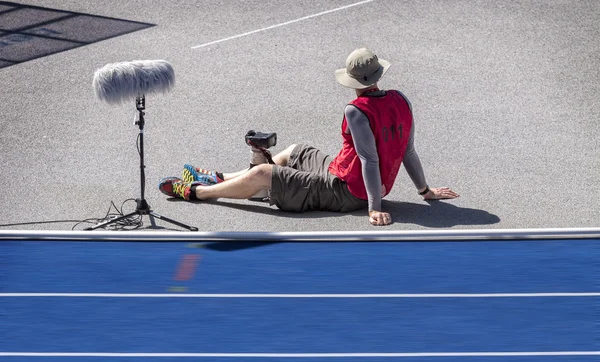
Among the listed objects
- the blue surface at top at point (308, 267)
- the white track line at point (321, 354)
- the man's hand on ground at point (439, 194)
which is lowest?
the white track line at point (321, 354)

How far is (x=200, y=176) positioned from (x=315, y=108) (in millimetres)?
2240

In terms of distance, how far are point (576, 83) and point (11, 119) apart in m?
6.02

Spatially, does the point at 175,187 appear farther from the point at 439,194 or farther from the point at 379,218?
the point at 439,194

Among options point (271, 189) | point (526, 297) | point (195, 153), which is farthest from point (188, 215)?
point (526, 297)

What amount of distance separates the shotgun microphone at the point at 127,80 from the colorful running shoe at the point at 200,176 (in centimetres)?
120

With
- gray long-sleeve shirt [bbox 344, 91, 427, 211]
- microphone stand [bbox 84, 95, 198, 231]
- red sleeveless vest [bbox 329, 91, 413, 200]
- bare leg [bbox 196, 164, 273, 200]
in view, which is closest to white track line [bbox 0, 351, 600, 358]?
microphone stand [bbox 84, 95, 198, 231]

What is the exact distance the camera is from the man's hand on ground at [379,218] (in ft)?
22.8

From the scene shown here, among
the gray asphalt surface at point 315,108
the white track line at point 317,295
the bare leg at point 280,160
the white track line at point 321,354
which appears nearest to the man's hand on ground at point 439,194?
the gray asphalt surface at point 315,108

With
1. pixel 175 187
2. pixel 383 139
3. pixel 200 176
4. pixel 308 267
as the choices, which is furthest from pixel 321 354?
pixel 200 176

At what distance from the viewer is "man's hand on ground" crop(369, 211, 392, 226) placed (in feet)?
22.8

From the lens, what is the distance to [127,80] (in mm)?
6488

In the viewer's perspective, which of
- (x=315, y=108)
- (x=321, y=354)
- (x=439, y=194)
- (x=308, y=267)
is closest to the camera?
(x=321, y=354)

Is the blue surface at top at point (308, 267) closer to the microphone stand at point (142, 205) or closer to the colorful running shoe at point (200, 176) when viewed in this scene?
the microphone stand at point (142, 205)

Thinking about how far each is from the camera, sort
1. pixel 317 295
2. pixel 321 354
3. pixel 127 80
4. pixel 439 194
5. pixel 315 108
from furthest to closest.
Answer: pixel 315 108 → pixel 439 194 → pixel 127 80 → pixel 317 295 → pixel 321 354
